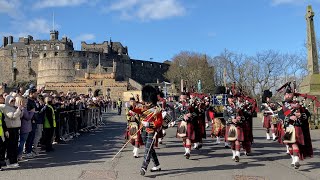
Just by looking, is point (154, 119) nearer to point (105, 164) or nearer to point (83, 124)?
point (105, 164)

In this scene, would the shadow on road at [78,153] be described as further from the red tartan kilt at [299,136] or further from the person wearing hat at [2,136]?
the red tartan kilt at [299,136]

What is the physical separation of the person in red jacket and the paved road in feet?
1.58

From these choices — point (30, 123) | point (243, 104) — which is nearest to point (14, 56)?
point (30, 123)

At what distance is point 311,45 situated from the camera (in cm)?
2273

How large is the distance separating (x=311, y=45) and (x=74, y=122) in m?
13.7

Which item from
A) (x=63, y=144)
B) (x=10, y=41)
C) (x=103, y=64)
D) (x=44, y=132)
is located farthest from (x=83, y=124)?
(x=10, y=41)

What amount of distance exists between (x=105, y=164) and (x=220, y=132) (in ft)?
18.4

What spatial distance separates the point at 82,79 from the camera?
92938 mm

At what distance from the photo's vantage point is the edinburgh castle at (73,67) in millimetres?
90000

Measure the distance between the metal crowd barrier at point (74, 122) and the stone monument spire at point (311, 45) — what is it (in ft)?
40.9

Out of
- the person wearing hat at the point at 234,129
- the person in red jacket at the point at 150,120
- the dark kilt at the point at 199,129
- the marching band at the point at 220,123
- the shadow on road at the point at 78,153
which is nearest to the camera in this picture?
the person in red jacket at the point at 150,120

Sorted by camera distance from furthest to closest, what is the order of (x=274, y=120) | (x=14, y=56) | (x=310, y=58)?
(x=14, y=56), (x=310, y=58), (x=274, y=120)

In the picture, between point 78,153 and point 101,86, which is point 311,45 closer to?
point 78,153

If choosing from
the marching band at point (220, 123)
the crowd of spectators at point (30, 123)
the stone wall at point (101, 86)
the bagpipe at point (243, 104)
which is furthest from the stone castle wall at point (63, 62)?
the marching band at point (220, 123)
